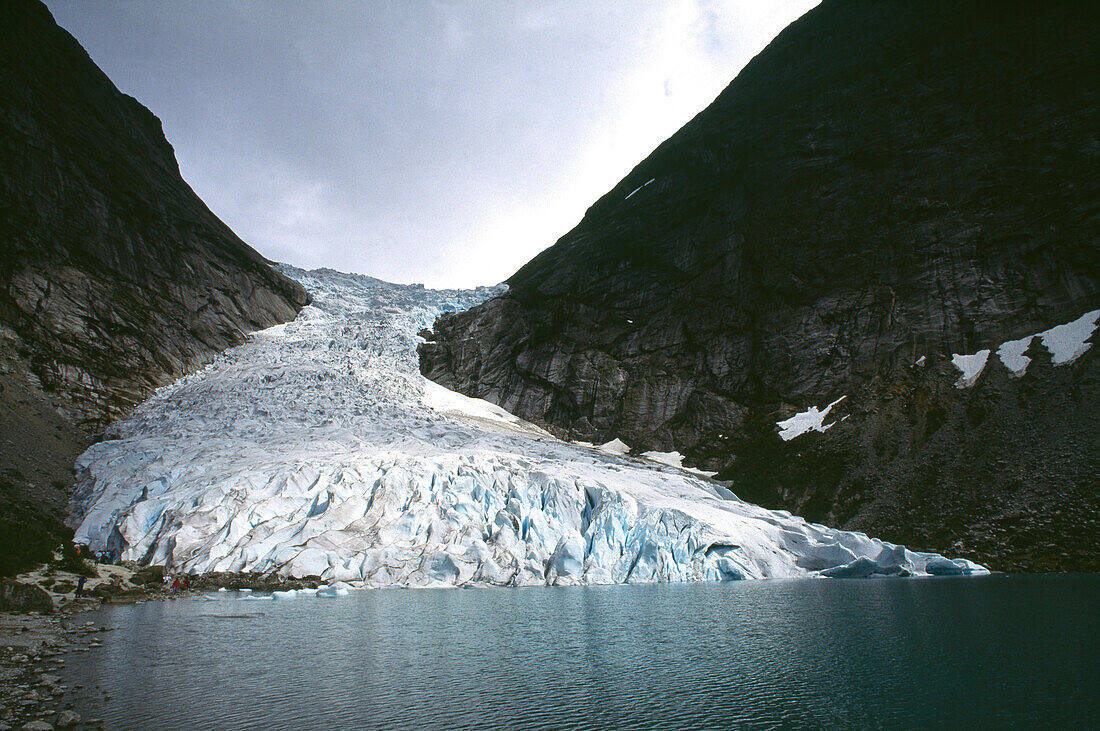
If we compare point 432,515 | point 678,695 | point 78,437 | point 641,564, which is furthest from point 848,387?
point 78,437

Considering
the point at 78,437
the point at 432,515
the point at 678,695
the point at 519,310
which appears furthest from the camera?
the point at 519,310

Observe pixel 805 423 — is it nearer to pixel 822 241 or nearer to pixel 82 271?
pixel 822 241

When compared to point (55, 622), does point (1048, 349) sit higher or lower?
higher

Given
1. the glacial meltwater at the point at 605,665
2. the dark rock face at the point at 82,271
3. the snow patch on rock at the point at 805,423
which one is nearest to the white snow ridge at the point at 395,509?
the dark rock face at the point at 82,271

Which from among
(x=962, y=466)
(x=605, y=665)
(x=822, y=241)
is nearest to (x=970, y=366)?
(x=962, y=466)

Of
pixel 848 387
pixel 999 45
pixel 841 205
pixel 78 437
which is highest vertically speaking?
pixel 999 45

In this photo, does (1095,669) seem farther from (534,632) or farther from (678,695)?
(534,632)

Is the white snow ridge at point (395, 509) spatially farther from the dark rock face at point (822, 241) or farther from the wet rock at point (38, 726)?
the wet rock at point (38, 726)
